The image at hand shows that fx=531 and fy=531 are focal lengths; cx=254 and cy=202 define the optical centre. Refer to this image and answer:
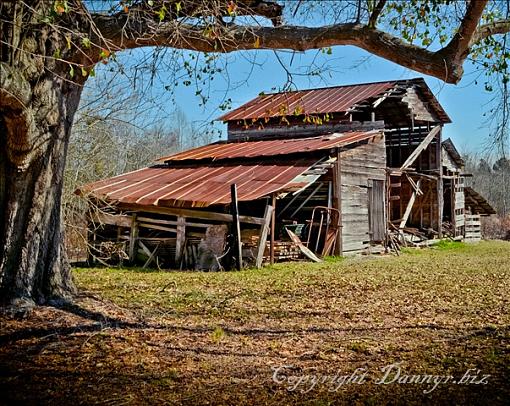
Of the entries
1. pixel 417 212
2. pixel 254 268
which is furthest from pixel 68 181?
pixel 417 212

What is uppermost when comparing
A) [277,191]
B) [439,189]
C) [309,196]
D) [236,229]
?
[439,189]

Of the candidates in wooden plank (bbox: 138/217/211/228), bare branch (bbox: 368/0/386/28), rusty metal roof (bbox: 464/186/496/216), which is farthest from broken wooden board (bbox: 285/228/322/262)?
rusty metal roof (bbox: 464/186/496/216)

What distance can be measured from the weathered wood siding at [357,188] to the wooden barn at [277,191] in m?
A: 0.04

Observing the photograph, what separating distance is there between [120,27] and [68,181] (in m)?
9.33

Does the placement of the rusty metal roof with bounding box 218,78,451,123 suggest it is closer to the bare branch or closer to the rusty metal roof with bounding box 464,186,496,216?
the rusty metal roof with bounding box 464,186,496,216

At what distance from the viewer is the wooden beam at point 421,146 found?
22.2 meters

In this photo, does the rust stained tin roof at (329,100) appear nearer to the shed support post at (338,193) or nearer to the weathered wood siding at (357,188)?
the weathered wood siding at (357,188)

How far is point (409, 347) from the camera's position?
567 centimetres

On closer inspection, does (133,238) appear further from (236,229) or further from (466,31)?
(466,31)

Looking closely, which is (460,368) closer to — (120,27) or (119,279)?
(120,27)

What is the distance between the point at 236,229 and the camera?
1420 centimetres

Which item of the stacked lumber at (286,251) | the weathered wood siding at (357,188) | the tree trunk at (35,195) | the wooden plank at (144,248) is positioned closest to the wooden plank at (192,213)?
the wooden plank at (144,248)

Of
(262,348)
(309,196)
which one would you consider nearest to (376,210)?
(309,196)

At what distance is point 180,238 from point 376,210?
781 cm
